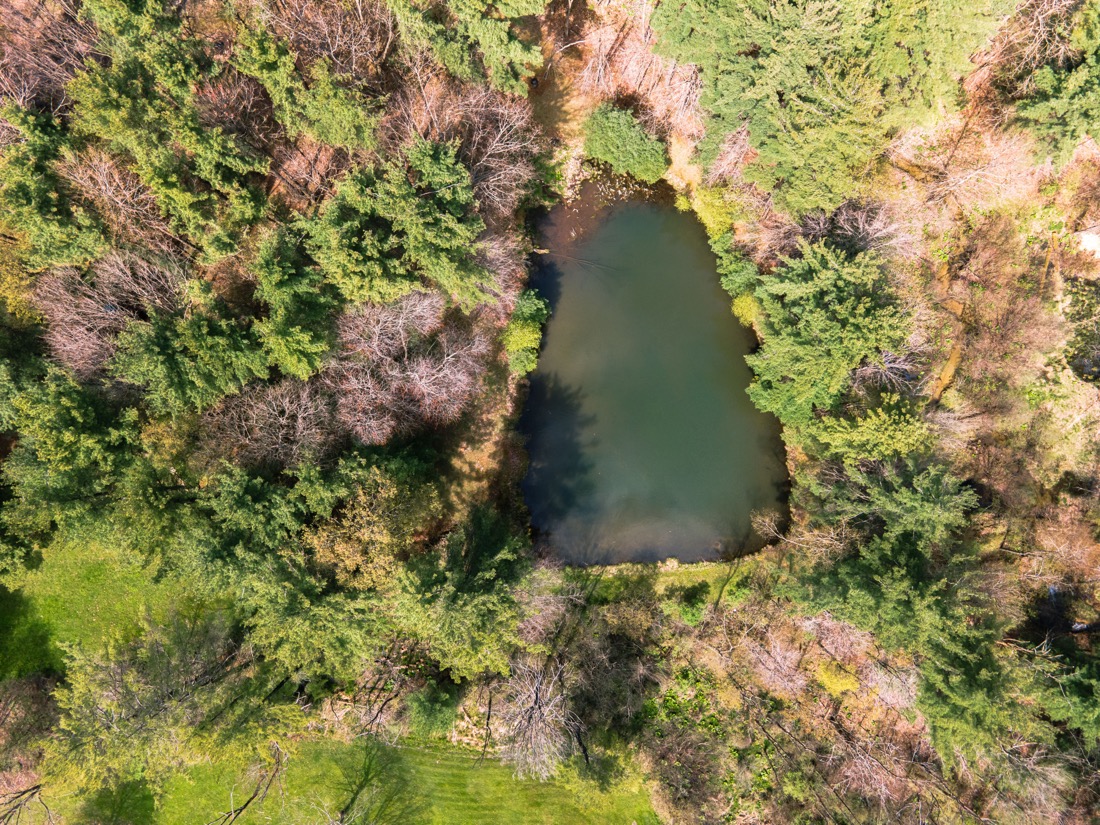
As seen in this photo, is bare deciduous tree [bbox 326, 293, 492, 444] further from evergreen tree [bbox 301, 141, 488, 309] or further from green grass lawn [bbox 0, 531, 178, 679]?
green grass lawn [bbox 0, 531, 178, 679]

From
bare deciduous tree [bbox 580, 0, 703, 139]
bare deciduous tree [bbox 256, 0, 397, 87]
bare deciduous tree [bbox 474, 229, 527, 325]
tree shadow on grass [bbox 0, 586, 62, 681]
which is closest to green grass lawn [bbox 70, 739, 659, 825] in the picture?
tree shadow on grass [bbox 0, 586, 62, 681]

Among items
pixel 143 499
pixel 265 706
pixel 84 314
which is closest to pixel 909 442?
pixel 265 706

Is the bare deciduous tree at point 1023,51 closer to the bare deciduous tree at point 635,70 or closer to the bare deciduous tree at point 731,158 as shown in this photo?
the bare deciduous tree at point 731,158

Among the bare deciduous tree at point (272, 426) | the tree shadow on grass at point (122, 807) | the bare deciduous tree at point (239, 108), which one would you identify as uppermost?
the bare deciduous tree at point (239, 108)

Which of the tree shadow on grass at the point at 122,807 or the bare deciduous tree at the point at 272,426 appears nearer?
the bare deciduous tree at the point at 272,426

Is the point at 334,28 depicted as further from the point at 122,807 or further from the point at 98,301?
the point at 122,807

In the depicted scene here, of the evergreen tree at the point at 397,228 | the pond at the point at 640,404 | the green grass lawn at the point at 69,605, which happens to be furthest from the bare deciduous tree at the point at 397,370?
the green grass lawn at the point at 69,605

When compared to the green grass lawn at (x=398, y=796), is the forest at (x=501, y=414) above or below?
above
